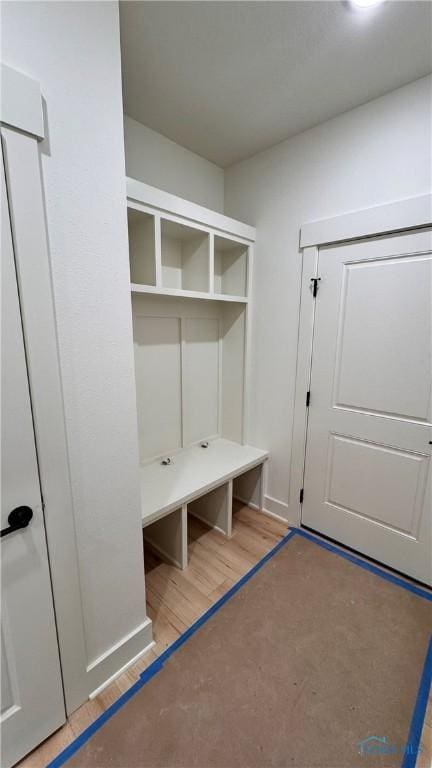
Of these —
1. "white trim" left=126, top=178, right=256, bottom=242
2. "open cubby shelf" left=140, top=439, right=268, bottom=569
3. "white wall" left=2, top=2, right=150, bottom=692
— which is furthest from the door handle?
"white trim" left=126, top=178, right=256, bottom=242

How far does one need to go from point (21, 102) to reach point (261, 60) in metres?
1.19

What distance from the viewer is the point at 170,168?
2.00 meters

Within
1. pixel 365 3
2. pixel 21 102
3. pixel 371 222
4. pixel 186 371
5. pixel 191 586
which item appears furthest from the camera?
pixel 186 371

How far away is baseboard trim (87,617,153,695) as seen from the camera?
126cm

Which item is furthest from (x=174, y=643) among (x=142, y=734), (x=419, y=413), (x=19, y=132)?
(x=19, y=132)

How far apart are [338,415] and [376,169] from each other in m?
1.42

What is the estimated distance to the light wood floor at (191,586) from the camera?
115cm

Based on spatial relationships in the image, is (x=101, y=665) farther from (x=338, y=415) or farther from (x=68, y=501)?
(x=338, y=415)

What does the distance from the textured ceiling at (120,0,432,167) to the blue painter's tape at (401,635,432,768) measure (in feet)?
8.92

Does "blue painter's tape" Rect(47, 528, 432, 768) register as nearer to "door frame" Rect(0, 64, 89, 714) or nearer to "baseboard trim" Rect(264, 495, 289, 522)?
"door frame" Rect(0, 64, 89, 714)

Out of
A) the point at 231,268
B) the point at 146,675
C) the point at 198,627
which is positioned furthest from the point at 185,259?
the point at 146,675

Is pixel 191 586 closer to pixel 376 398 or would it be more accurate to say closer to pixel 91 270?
pixel 376 398

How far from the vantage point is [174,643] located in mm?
1476

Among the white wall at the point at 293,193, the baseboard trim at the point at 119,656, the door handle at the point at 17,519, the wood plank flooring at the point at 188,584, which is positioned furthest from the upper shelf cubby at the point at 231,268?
the baseboard trim at the point at 119,656
